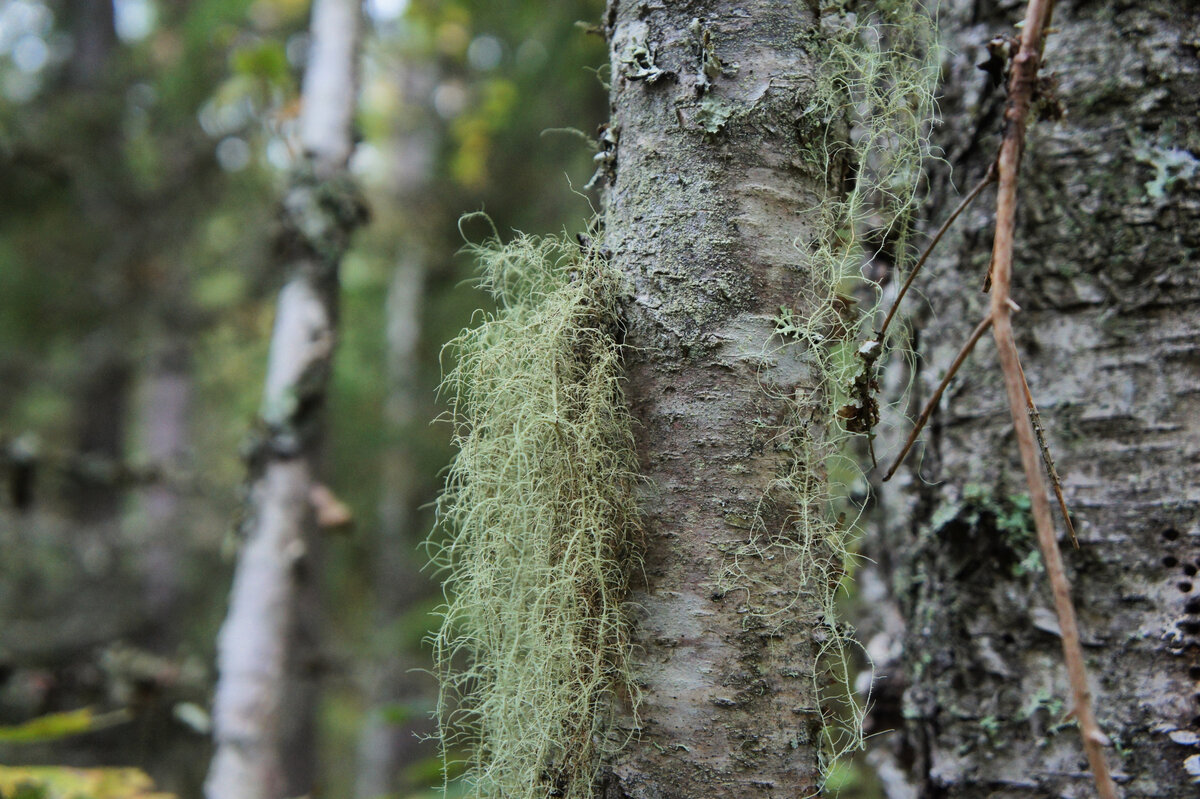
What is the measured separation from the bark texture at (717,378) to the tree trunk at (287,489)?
133 centimetres

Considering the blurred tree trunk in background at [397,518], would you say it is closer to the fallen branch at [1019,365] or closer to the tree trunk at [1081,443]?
the tree trunk at [1081,443]

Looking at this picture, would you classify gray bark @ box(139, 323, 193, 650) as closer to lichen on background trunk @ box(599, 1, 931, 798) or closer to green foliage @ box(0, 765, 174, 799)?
green foliage @ box(0, 765, 174, 799)

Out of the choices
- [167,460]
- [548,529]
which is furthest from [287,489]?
[167,460]

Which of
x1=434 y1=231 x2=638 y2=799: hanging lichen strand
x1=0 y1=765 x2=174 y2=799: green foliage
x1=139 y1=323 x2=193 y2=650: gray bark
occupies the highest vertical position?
x1=139 y1=323 x2=193 y2=650: gray bark

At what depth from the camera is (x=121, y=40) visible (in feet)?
20.1

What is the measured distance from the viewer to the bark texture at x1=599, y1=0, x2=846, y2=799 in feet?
2.50

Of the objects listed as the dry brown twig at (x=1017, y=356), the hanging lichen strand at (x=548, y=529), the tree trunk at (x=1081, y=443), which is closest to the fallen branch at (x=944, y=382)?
the dry brown twig at (x=1017, y=356)

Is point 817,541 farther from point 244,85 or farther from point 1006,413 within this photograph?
point 244,85

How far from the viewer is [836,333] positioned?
0.85 m

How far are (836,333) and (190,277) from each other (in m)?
5.24

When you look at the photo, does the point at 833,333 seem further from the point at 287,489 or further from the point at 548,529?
the point at 287,489

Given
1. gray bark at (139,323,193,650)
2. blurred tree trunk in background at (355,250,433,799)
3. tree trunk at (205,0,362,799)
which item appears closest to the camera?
tree trunk at (205,0,362,799)

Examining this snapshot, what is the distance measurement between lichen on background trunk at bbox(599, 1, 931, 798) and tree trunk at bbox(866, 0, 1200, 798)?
1.79 feet

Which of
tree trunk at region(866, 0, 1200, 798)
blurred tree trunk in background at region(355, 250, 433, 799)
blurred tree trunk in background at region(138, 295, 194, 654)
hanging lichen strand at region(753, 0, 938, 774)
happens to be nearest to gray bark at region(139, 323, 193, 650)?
blurred tree trunk in background at region(138, 295, 194, 654)
